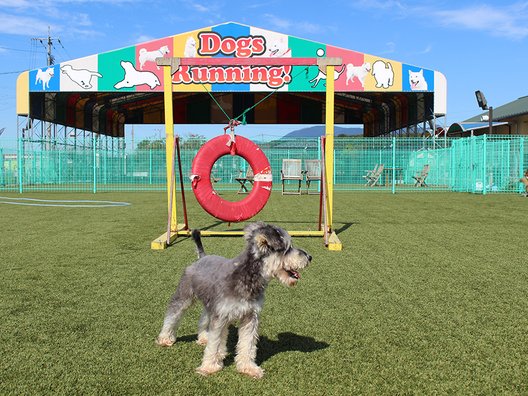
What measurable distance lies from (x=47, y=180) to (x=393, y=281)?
75.6ft

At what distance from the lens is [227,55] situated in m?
22.2

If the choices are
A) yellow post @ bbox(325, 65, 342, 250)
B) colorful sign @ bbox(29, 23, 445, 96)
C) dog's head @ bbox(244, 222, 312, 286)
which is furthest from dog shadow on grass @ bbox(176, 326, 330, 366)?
colorful sign @ bbox(29, 23, 445, 96)

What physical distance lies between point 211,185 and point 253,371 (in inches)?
175

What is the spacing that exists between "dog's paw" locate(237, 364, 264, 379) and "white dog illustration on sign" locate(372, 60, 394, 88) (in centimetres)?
2153

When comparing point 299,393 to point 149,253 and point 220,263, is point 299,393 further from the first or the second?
point 149,253

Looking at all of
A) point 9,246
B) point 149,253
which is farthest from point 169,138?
point 9,246

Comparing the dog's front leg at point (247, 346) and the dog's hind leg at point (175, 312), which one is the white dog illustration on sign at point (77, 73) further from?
the dog's front leg at point (247, 346)

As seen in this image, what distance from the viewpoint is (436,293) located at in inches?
173

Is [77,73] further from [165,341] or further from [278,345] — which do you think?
[278,345]

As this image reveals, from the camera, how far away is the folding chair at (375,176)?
74.2ft

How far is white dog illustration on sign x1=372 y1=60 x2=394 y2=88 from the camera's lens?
2266 cm

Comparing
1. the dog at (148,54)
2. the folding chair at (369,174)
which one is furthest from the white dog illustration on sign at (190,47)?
the folding chair at (369,174)

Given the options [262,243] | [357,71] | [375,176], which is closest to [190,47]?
[357,71]

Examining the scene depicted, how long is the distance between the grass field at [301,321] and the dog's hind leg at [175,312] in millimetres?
76
